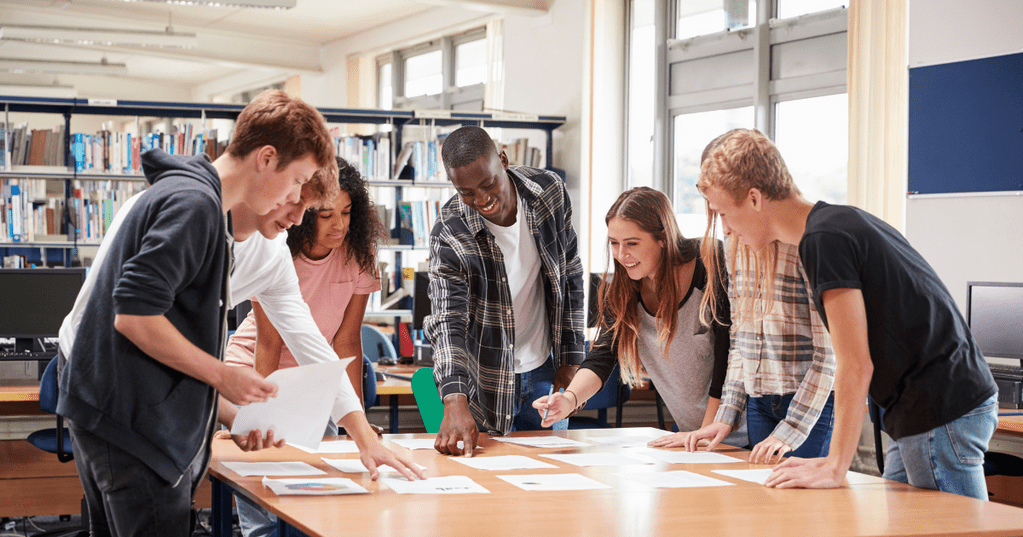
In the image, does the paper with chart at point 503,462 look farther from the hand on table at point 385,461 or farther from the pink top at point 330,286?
the pink top at point 330,286

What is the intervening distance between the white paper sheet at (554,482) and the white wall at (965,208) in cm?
314

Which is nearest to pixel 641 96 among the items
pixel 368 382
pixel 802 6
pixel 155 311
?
pixel 802 6

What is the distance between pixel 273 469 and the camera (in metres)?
1.90

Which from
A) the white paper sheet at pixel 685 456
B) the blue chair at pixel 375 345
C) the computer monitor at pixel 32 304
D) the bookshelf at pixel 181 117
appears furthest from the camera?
the bookshelf at pixel 181 117

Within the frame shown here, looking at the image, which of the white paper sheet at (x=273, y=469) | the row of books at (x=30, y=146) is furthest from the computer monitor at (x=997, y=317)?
the row of books at (x=30, y=146)

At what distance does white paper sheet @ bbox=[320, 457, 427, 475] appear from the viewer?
189cm

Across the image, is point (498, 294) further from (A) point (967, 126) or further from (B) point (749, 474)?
(A) point (967, 126)

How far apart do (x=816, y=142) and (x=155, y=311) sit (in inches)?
202

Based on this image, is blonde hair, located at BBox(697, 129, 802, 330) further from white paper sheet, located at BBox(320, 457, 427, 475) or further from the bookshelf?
the bookshelf

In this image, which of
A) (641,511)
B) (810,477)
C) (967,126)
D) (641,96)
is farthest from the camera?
(641,96)

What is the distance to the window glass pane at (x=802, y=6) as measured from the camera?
558cm

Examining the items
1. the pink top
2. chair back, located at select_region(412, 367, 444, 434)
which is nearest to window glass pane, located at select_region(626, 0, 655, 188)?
chair back, located at select_region(412, 367, 444, 434)

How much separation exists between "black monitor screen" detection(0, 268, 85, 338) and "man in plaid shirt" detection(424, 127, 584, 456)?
257 cm

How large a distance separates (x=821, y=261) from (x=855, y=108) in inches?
138
